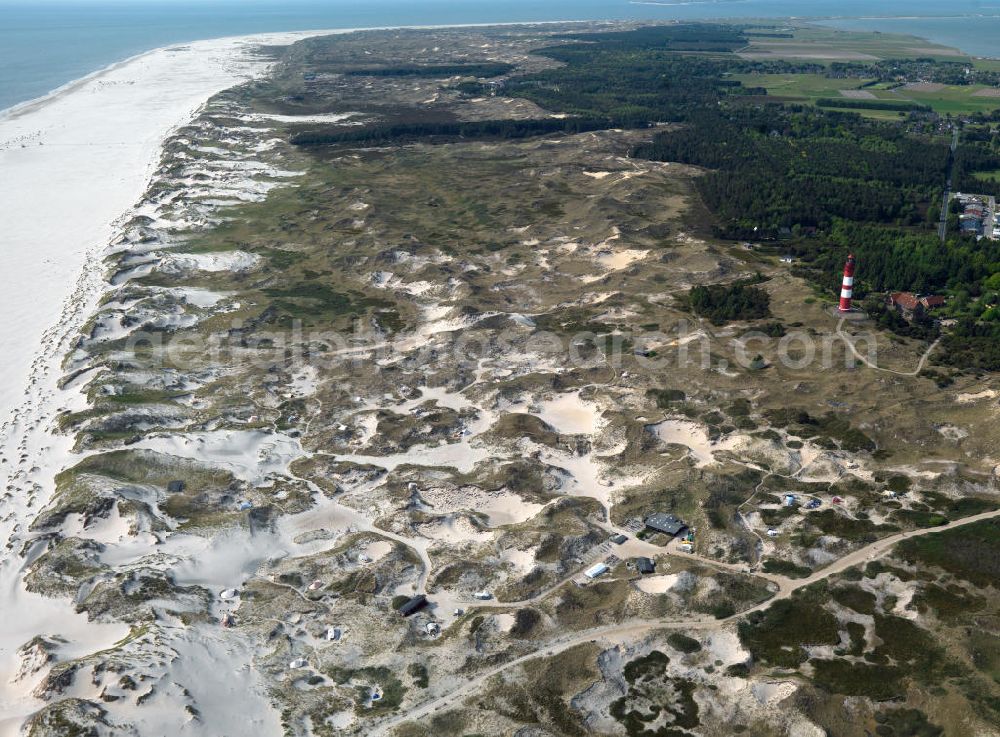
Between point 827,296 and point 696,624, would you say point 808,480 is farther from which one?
point 827,296

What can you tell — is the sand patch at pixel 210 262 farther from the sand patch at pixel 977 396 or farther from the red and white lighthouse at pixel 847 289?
the sand patch at pixel 977 396

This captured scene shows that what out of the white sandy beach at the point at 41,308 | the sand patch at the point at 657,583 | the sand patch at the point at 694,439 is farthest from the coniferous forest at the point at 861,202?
the white sandy beach at the point at 41,308

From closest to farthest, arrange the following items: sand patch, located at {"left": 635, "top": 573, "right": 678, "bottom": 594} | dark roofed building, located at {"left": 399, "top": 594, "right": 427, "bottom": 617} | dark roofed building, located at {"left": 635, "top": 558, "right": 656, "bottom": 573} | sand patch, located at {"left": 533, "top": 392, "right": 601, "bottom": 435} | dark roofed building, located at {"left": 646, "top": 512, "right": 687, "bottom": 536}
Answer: sand patch, located at {"left": 635, "top": 573, "right": 678, "bottom": 594}
dark roofed building, located at {"left": 399, "top": 594, "right": 427, "bottom": 617}
dark roofed building, located at {"left": 635, "top": 558, "right": 656, "bottom": 573}
dark roofed building, located at {"left": 646, "top": 512, "right": 687, "bottom": 536}
sand patch, located at {"left": 533, "top": 392, "right": 601, "bottom": 435}

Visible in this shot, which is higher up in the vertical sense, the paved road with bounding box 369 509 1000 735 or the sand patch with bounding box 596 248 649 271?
the sand patch with bounding box 596 248 649 271

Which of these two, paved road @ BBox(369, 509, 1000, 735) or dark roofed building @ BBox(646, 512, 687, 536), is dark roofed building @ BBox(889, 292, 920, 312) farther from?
dark roofed building @ BBox(646, 512, 687, 536)

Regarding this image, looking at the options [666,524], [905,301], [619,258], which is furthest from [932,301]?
[666,524]

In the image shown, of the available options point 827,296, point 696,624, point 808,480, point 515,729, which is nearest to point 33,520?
point 515,729
